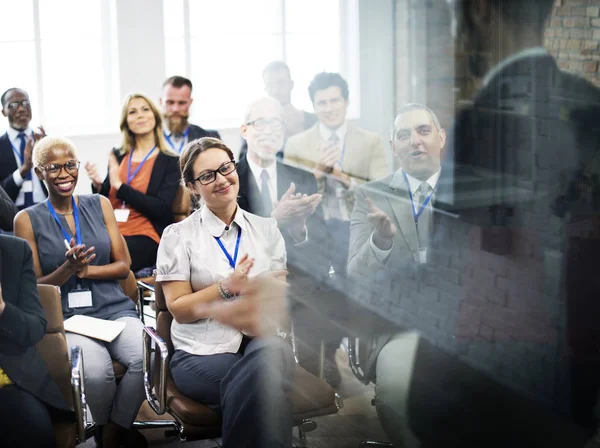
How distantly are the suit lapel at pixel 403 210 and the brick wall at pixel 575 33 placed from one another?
0.50 ft

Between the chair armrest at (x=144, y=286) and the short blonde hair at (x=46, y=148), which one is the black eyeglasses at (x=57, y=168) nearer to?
the short blonde hair at (x=46, y=148)

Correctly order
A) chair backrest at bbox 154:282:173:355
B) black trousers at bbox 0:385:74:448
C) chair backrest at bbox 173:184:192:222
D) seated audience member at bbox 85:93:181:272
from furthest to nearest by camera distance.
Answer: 1. seated audience member at bbox 85:93:181:272
2. chair backrest at bbox 173:184:192:222
3. chair backrest at bbox 154:282:173:355
4. black trousers at bbox 0:385:74:448

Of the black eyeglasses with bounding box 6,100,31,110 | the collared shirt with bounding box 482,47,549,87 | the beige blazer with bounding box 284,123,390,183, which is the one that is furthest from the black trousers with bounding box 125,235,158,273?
the collared shirt with bounding box 482,47,549,87

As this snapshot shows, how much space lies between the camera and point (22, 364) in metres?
1.14

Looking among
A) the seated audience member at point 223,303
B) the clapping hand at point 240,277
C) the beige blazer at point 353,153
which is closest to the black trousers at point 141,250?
the seated audience member at point 223,303

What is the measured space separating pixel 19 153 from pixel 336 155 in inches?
77.4

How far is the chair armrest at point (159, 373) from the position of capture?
1.19 m

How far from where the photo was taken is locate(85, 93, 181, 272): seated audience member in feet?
6.11

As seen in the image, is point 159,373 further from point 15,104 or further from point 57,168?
point 15,104

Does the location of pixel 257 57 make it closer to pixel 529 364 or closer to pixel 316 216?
pixel 316 216

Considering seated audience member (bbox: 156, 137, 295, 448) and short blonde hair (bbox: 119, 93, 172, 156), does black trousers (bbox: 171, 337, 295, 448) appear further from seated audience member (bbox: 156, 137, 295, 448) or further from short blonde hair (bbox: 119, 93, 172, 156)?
short blonde hair (bbox: 119, 93, 172, 156)

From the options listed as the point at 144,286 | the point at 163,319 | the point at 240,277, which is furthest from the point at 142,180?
the point at 240,277

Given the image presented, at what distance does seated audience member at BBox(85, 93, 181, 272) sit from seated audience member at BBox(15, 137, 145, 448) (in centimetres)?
33

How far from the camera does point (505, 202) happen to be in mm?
463
